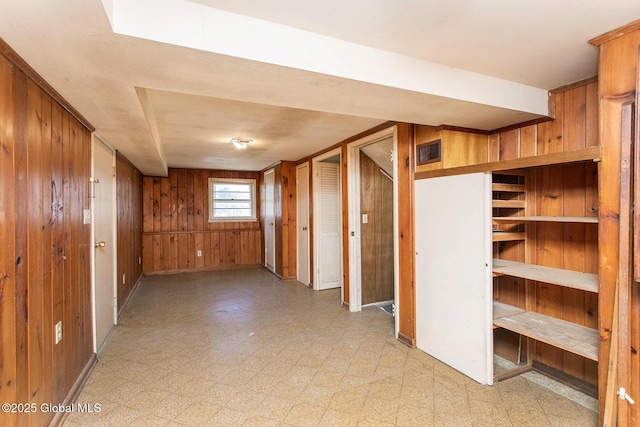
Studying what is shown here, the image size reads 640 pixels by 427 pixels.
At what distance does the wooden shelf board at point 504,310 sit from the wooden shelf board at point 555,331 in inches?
1.4

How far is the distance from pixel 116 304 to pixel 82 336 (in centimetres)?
122

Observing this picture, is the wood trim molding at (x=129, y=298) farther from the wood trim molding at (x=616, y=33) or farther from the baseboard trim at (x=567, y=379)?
the wood trim molding at (x=616, y=33)

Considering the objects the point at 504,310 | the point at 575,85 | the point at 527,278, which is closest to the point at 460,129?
the point at 575,85

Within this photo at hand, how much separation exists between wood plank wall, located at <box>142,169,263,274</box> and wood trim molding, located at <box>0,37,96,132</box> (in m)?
4.04

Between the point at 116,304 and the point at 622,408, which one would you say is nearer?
the point at 622,408

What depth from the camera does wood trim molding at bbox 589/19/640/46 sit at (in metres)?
1.42

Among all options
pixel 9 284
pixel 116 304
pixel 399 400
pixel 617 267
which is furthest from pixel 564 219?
pixel 116 304

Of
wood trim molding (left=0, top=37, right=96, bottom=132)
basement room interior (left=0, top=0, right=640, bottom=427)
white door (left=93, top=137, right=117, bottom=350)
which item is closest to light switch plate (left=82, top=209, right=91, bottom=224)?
basement room interior (left=0, top=0, right=640, bottom=427)

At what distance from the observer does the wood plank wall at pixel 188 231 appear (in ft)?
19.6

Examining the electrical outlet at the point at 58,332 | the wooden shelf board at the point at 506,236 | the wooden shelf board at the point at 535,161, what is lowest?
the electrical outlet at the point at 58,332

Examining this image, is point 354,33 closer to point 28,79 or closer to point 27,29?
point 27,29

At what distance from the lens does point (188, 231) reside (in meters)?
6.20

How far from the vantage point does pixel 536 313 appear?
7.57ft

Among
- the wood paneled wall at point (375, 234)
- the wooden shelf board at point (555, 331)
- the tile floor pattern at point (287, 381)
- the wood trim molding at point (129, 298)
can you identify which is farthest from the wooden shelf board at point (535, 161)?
the wood trim molding at point (129, 298)
